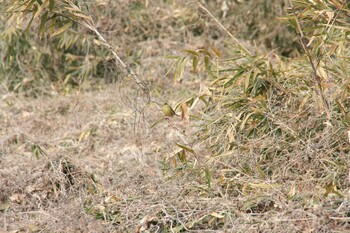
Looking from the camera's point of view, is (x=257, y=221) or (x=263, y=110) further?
(x=263, y=110)

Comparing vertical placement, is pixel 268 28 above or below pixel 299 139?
below

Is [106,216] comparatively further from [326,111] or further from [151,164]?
[326,111]

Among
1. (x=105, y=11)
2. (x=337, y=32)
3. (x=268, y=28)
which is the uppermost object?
(x=337, y=32)

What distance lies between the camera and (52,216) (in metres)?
3.77

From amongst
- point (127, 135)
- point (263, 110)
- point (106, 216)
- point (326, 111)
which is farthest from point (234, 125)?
point (127, 135)

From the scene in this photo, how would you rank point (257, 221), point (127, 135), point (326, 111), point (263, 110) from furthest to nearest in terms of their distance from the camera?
point (127, 135) → point (263, 110) → point (326, 111) → point (257, 221)

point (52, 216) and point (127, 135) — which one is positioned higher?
point (52, 216)

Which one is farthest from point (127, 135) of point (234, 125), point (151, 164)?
point (234, 125)

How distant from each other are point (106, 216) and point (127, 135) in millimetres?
1591

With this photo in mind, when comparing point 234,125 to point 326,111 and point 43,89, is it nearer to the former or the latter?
point 326,111

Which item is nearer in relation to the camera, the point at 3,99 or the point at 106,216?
the point at 106,216

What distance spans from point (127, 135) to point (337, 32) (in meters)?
1.77

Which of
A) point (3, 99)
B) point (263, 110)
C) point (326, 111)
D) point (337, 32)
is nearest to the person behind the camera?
point (326, 111)

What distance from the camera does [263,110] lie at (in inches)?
154
